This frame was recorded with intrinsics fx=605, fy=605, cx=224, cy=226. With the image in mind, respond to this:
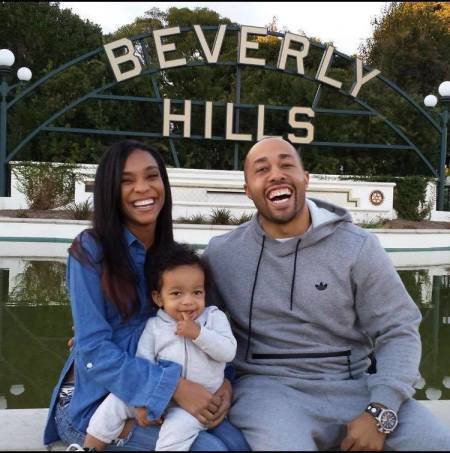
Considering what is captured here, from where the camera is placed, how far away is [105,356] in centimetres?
196

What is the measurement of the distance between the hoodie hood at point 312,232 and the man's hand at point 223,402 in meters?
0.51

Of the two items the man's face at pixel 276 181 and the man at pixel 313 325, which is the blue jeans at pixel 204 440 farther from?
the man's face at pixel 276 181

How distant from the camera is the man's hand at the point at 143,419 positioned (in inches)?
76.3

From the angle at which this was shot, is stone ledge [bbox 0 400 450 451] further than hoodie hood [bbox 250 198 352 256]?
Yes

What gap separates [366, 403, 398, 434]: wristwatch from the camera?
6.29 ft

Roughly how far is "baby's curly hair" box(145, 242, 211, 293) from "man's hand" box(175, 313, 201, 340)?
0.62 feet

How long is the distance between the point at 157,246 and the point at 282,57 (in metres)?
15.2

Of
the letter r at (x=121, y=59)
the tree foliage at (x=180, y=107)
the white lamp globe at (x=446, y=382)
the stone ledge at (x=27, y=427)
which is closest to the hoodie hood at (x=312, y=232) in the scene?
the stone ledge at (x=27, y=427)

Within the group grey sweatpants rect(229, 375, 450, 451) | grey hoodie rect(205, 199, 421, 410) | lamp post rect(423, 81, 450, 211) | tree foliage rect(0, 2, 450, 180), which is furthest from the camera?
tree foliage rect(0, 2, 450, 180)

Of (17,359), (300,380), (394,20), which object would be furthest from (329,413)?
(394,20)

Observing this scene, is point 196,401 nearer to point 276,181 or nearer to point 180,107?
point 276,181

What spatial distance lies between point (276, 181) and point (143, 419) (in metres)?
0.96

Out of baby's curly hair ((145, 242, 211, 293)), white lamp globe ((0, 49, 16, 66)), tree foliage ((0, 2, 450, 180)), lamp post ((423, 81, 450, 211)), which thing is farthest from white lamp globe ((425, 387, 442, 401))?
lamp post ((423, 81, 450, 211))

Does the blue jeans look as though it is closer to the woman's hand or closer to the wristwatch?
the woman's hand
